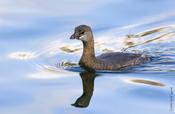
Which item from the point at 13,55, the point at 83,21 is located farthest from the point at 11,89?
the point at 83,21

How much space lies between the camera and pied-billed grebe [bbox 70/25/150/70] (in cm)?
1545

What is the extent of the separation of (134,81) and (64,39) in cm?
334

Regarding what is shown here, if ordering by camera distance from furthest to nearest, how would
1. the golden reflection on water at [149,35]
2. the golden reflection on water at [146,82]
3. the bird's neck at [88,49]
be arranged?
the golden reflection on water at [149,35]
the bird's neck at [88,49]
the golden reflection on water at [146,82]

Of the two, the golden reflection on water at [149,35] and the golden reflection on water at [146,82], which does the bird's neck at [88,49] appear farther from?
the golden reflection on water at [146,82]

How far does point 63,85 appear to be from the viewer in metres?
13.8

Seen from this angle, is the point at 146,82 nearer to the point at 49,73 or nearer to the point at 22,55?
the point at 49,73

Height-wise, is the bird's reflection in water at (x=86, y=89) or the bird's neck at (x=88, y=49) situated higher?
the bird's neck at (x=88, y=49)

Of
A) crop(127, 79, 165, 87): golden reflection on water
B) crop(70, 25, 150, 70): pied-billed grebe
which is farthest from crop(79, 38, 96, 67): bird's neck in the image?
crop(127, 79, 165, 87): golden reflection on water

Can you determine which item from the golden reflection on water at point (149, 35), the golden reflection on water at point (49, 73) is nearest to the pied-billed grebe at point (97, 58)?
the golden reflection on water at point (49, 73)

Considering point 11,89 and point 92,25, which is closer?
point 11,89

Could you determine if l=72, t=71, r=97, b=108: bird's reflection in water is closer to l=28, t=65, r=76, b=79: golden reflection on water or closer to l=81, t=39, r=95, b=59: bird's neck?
l=28, t=65, r=76, b=79: golden reflection on water

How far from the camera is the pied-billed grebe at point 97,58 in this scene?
15.4 metres

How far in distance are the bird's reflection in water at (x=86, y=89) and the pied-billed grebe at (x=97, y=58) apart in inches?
13.3

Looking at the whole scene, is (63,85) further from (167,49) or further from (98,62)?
(167,49)
